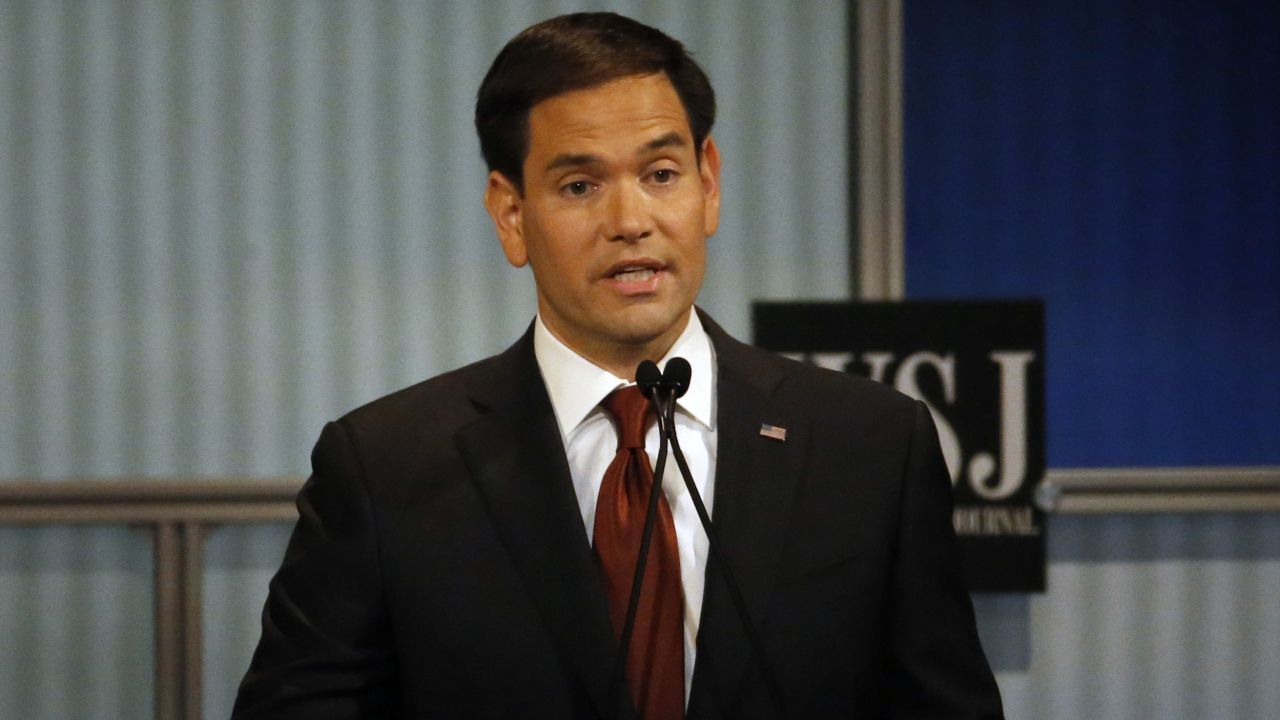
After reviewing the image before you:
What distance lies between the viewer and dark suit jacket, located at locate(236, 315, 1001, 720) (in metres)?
1.28

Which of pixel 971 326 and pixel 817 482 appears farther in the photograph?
pixel 971 326

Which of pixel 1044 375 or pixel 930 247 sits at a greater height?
pixel 930 247

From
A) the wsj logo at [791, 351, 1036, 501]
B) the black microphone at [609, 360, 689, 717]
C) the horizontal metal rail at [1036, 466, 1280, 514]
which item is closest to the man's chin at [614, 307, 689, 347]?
the black microphone at [609, 360, 689, 717]

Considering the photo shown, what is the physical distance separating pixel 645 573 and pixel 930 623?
0.27 m

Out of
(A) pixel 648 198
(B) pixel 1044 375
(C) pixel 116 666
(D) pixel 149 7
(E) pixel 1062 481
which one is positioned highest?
(D) pixel 149 7

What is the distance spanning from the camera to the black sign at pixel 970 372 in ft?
9.12

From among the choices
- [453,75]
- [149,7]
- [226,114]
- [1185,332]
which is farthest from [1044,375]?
[149,7]

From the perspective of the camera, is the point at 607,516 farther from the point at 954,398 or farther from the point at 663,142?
the point at 954,398

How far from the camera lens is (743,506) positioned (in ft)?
4.37

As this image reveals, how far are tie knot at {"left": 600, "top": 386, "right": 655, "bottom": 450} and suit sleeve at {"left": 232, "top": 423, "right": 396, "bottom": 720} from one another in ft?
0.83

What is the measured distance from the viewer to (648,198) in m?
1.35

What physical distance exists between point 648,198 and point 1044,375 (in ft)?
5.47

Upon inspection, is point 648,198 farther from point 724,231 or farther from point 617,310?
point 724,231

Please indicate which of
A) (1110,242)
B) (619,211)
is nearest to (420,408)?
(619,211)
